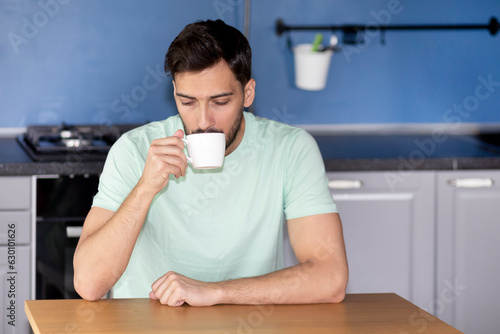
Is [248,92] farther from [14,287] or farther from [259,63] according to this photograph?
[259,63]

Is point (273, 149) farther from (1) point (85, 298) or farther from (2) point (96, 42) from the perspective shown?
(2) point (96, 42)

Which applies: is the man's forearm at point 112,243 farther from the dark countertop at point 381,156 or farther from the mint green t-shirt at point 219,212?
the dark countertop at point 381,156

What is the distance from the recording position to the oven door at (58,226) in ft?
8.58

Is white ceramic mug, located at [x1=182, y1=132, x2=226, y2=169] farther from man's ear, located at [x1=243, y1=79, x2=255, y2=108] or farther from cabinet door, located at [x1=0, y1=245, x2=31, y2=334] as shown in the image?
cabinet door, located at [x1=0, y1=245, x2=31, y2=334]

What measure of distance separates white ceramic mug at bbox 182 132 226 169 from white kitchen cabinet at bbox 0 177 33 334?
4.11 feet

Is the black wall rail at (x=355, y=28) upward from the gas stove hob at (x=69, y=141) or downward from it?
upward

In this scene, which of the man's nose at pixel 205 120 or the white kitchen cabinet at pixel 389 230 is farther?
the white kitchen cabinet at pixel 389 230

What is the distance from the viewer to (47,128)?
314 cm

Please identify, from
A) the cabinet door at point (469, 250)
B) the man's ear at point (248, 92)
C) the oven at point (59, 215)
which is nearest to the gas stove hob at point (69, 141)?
the oven at point (59, 215)

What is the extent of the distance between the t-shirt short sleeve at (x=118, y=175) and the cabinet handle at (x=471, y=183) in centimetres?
146

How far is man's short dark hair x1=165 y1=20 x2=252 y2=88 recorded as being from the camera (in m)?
1.73

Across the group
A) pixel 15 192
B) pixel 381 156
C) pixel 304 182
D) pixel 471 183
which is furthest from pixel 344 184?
pixel 15 192

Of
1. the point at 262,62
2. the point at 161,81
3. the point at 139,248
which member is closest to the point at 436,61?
the point at 262,62

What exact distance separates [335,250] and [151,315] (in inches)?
19.4
